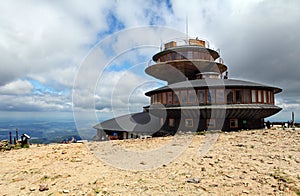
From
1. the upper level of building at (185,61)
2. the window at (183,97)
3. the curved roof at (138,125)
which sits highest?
the upper level of building at (185,61)

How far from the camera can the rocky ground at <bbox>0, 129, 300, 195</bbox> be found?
6.02m

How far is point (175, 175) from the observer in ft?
23.8

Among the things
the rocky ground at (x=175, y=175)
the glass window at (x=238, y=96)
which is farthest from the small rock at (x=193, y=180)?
the glass window at (x=238, y=96)

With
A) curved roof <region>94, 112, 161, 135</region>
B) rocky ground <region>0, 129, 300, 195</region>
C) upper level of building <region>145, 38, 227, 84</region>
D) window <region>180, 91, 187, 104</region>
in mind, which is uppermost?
upper level of building <region>145, 38, 227, 84</region>

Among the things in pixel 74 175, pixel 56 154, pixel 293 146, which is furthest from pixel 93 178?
pixel 293 146

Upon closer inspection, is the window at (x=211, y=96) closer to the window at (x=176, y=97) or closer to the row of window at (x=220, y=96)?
the row of window at (x=220, y=96)

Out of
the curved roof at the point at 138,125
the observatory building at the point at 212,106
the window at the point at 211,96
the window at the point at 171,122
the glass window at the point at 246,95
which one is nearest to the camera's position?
the observatory building at the point at 212,106

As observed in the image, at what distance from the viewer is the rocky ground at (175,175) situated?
6020 mm

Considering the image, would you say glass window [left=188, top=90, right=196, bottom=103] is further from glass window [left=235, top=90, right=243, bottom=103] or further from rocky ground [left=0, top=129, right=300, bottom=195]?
rocky ground [left=0, top=129, right=300, bottom=195]

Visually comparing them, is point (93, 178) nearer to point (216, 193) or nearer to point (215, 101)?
point (216, 193)

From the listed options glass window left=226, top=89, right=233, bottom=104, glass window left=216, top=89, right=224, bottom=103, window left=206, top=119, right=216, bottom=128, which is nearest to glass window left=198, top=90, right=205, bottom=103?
glass window left=216, top=89, right=224, bottom=103

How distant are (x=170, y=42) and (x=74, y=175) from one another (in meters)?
32.3

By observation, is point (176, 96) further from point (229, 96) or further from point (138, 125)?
point (138, 125)

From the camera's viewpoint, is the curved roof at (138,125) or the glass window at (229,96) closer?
the glass window at (229,96)
